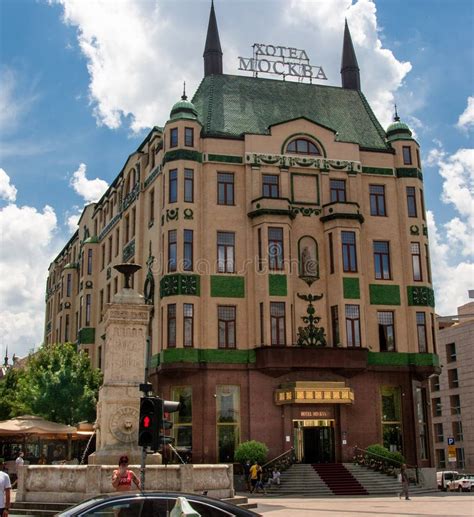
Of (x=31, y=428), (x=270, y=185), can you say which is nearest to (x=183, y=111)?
(x=270, y=185)

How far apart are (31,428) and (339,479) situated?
15857 millimetres

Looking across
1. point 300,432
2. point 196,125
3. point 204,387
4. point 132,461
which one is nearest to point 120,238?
point 196,125

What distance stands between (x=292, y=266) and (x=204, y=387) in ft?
29.5

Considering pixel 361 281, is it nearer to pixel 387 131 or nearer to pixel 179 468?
pixel 387 131

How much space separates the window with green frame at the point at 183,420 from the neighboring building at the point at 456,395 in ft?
136

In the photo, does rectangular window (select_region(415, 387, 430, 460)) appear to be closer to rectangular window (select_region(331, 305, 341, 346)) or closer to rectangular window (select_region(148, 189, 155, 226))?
rectangular window (select_region(331, 305, 341, 346))

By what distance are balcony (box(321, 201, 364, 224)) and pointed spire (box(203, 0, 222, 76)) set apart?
1340 cm

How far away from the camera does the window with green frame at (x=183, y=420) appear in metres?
42.5

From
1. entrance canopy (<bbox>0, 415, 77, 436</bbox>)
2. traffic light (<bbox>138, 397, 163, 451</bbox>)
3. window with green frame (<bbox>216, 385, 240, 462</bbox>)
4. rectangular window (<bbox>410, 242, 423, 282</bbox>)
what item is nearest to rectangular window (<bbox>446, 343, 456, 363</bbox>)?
rectangular window (<bbox>410, 242, 423, 282</bbox>)

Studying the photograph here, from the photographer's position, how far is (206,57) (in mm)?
53219

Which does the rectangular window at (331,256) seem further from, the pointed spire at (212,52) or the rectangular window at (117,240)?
the rectangular window at (117,240)

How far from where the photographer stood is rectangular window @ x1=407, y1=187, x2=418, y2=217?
48.8 m

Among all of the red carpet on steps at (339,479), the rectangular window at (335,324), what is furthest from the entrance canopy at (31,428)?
the rectangular window at (335,324)

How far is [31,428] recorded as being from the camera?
36.4m
